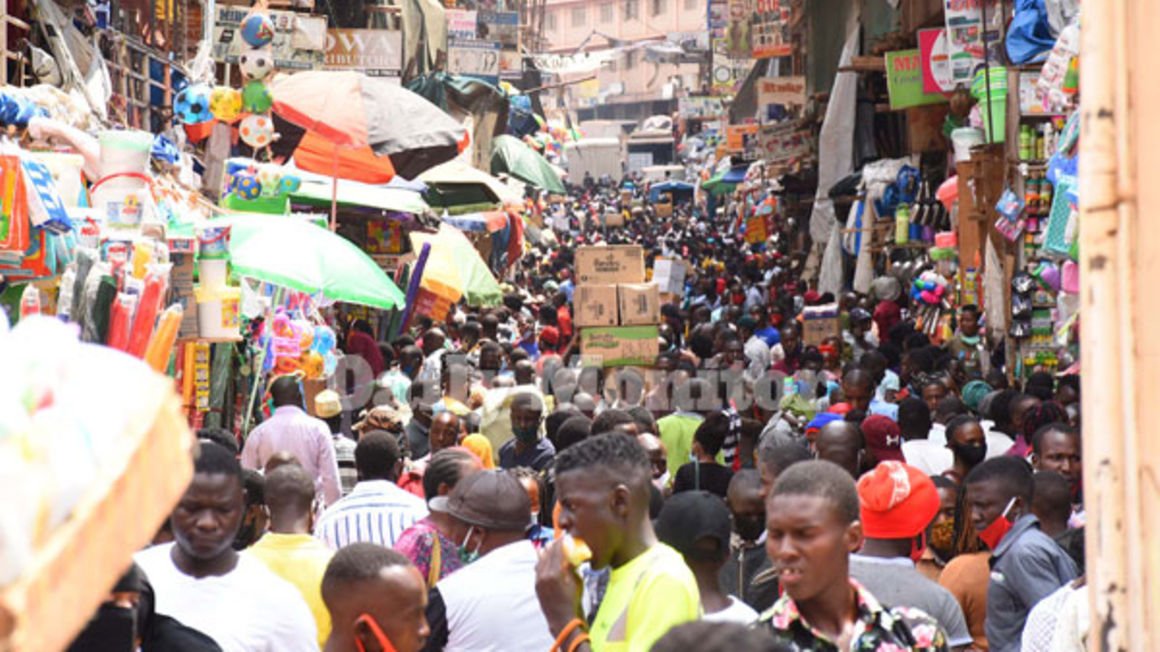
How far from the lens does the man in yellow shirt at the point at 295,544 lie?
5.49 m

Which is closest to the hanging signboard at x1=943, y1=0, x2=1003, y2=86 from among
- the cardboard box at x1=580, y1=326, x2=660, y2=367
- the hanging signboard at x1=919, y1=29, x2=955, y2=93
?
the hanging signboard at x1=919, y1=29, x2=955, y2=93

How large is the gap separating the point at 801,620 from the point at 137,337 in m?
5.09

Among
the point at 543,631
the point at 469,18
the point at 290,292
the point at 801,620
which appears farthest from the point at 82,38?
the point at 469,18

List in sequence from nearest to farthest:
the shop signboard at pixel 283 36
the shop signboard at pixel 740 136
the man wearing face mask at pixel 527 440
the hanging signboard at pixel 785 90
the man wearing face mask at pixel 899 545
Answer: the man wearing face mask at pixel 899 545 → the man wearing face mask at pixel 527 440 → the shop signboard at pixel 283 36 → the hanging signboard at pixel 785 90 → the shop signboard at pixel 740 136

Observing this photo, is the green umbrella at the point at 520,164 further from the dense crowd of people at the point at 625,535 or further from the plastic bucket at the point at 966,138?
the dense crowd of people at the point at 625,535

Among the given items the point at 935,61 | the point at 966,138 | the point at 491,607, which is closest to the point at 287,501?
the point at 491,607

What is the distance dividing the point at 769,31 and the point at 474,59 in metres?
6.14

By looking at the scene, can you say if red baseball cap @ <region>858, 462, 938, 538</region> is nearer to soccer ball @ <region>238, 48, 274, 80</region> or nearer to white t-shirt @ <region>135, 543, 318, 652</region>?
white t-shirt @ <region>135, 543, 318, 652</region>

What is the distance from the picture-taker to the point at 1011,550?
5.70m

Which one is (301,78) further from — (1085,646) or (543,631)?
(1085,646)

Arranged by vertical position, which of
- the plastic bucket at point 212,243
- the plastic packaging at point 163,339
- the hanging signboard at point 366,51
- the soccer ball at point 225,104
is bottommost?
the plastic packaging at point 163,339

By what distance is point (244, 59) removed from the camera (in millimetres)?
13508

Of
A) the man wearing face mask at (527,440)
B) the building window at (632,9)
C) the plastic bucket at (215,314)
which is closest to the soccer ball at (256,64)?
the plastic bucket at (215,314)

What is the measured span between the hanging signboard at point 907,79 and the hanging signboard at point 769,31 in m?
12.8
